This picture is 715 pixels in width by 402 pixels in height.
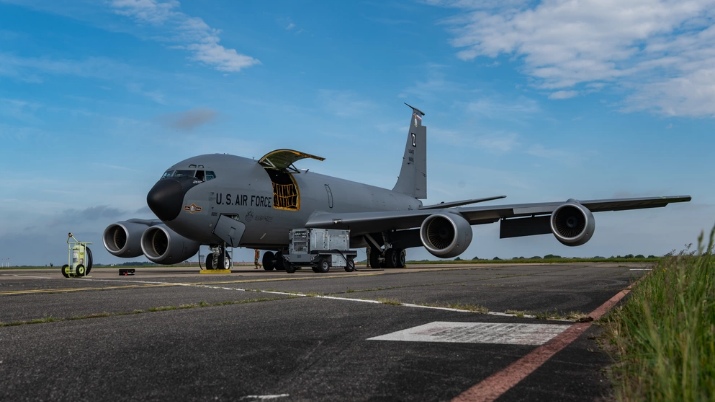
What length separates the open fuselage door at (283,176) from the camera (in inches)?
839

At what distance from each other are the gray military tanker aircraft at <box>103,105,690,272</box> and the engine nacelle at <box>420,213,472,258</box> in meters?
0.04

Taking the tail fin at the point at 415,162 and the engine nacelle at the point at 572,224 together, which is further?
the tail fin at the point at 415,162

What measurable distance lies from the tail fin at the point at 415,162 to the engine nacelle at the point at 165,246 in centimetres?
1470

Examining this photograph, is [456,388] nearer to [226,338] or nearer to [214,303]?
[226,338]

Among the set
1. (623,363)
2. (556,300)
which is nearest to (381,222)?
(556,300)

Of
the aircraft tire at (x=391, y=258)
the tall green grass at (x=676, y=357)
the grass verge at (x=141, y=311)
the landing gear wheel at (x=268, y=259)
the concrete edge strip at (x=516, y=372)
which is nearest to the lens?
the tall green grass at (x=676, y=357)

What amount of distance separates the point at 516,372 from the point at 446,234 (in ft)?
57.0

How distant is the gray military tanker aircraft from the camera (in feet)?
61.5

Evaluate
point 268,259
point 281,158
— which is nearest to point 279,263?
point 268,259

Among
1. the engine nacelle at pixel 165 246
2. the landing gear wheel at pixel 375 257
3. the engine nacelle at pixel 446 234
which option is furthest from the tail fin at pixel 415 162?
Answer: the engine nacelle at pixel 165 246

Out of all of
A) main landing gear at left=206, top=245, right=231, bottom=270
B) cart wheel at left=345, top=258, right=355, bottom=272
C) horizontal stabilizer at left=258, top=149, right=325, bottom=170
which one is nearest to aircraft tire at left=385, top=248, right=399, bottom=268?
cart wheel at left=345, top=258, right=355, bottom=272

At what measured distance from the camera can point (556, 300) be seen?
791 centimetres

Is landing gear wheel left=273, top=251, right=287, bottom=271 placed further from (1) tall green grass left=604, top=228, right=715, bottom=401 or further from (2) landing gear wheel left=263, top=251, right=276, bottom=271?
(1) tall green grass left=604, top=228, right=715, bottom=401

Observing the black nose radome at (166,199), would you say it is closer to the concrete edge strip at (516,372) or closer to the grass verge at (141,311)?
the grass verge at (141,311)
